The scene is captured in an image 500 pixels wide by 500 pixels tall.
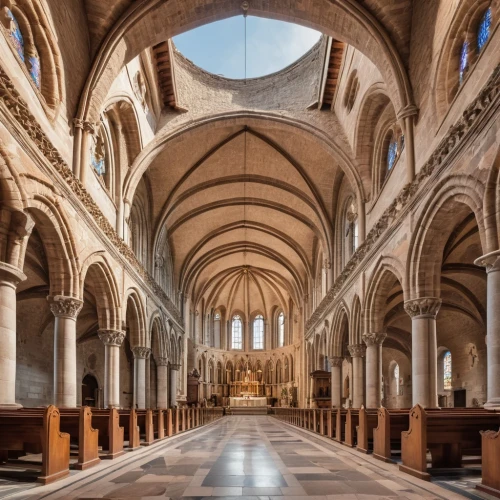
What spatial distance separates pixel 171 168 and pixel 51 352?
395 inches

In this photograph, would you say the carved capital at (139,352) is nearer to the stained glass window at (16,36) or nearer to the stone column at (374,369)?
the stone column at (374,369)

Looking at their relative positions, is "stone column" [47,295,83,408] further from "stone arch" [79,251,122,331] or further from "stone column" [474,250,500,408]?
"stone column" [474,250,500,408]

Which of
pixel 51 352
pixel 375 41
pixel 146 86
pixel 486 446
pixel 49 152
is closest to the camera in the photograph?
pixel 486 446

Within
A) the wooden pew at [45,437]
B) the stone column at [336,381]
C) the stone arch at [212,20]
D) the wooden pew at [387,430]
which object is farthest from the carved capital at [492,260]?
the stone column at [336,381]

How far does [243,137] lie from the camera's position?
86.9ft

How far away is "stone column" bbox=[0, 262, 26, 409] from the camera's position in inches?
420

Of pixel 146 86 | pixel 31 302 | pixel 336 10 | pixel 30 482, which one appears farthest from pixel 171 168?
pixel 30 482

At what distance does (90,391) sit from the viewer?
30.3 meters

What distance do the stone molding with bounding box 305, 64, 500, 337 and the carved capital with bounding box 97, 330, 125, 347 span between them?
9.23 m

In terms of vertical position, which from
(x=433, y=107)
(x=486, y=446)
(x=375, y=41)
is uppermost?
(x=375, y=41)

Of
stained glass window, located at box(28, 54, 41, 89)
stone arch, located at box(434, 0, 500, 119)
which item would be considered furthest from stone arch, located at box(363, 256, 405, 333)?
stained glass window, located at box(28, 54, 41, 89)

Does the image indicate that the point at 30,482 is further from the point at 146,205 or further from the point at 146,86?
the point at 146,205

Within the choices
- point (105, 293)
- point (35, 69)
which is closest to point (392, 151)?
point (105, 293)

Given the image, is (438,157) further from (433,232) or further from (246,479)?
(246,479)
